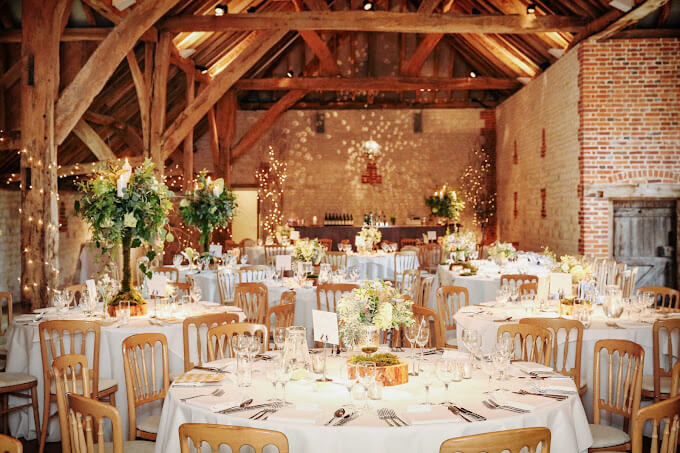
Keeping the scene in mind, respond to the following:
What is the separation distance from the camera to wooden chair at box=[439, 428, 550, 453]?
2.13 metres

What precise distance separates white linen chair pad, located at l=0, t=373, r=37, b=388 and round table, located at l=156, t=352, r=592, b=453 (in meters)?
2.10

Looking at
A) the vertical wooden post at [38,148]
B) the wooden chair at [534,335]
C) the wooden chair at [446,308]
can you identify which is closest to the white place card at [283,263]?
the wooden chair at [446,308]

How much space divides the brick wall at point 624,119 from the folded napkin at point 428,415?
292 inches

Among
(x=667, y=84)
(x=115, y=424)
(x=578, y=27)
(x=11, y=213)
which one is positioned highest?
(x=578, y=27)

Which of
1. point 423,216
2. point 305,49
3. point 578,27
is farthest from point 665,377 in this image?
point 305,49

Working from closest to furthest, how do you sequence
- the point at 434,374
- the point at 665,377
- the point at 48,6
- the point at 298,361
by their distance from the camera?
the point at 434,374 < the point at 298,361 < the point at 665,377 < the point at 48,6

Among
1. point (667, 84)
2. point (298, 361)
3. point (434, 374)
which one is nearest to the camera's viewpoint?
point (434, 374)

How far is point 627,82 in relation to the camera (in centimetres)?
938

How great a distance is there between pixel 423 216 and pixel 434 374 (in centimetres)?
1363

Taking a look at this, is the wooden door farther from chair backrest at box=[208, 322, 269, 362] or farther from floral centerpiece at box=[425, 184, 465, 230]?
chair backrest at box=[208, 322, 269, 362]

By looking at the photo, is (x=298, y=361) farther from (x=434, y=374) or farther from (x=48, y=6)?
(x=48, y=6)

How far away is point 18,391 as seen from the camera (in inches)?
193

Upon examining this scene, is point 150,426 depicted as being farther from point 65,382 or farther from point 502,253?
point 502,253

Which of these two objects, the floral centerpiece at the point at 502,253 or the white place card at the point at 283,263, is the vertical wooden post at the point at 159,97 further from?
the floral centerpiece at the point at 502,253
